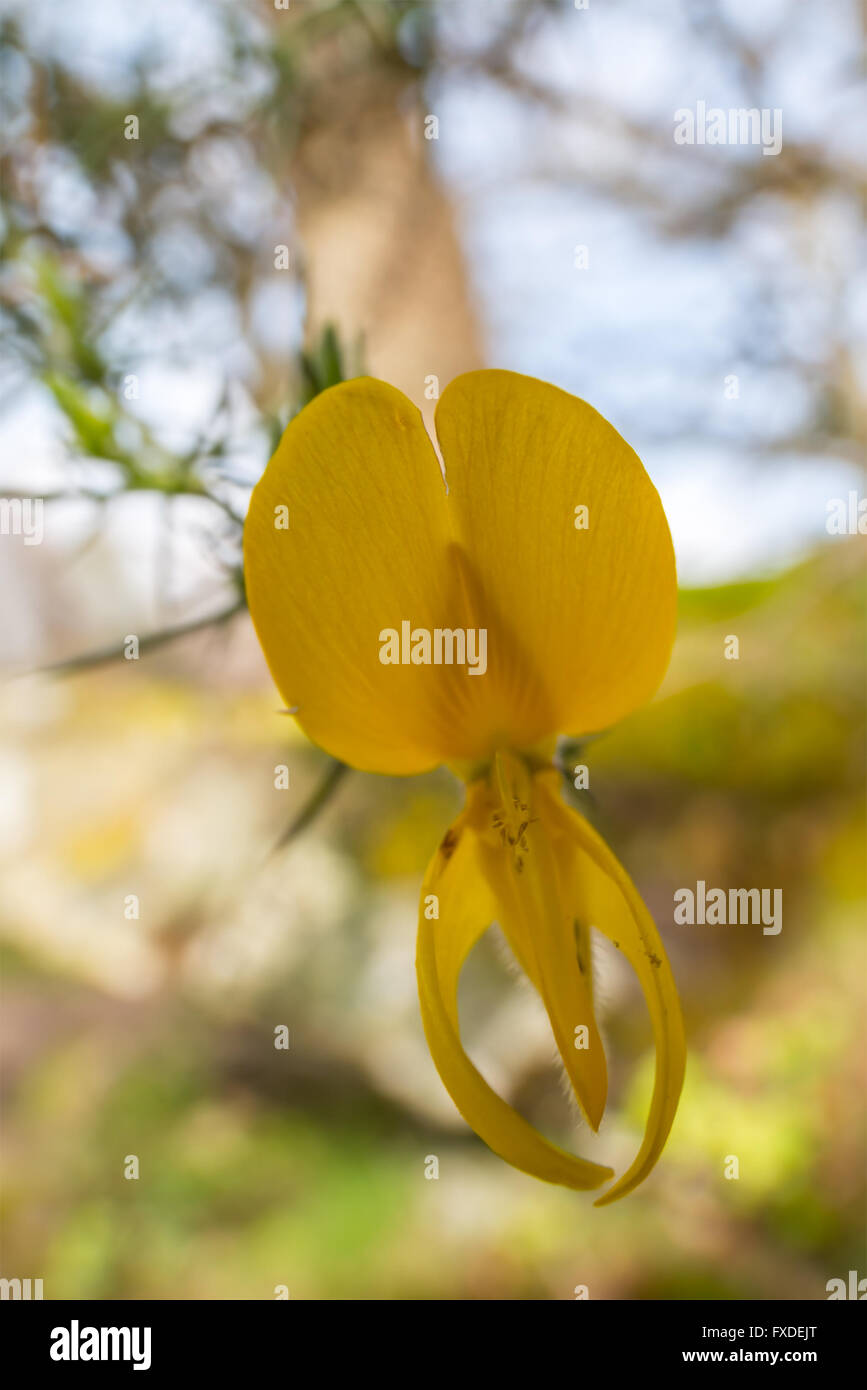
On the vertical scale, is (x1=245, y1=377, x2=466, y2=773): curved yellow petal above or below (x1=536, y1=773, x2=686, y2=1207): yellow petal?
above

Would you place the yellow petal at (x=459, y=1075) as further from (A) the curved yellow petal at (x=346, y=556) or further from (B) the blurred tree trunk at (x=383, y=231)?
(B) the blurred tree trunk at (x=383, y=231)

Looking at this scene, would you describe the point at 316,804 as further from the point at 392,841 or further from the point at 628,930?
Answer: the point at 392,841

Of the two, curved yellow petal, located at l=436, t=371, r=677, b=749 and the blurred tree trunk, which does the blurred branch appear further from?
the blurred tree trunk

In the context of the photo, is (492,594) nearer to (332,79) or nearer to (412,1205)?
(332,79)

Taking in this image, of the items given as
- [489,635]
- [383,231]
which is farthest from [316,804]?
[383,231]

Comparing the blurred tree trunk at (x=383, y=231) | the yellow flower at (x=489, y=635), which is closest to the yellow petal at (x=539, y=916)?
the yellow flower at (x=489, y=635)

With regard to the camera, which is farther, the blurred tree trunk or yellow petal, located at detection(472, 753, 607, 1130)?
the blurred tree trunk

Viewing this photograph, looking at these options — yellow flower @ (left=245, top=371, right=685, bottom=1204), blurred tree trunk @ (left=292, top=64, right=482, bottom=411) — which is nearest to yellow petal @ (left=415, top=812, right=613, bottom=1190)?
yellow flower @ (left=245, top=371, right=685, bottom=1204)

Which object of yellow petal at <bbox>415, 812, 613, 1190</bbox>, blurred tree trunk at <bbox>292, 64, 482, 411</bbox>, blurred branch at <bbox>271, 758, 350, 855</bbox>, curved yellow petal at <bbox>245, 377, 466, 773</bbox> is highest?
blurred tree trunk at <bbox>292, 64, 482, 411</bbox>
